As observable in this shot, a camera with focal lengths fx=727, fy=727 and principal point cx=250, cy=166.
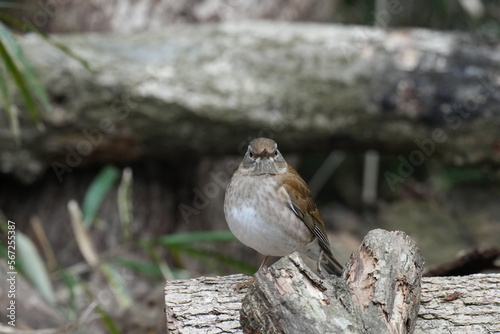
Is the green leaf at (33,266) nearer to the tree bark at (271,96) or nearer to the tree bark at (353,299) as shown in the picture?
the tree bark at (271,96)

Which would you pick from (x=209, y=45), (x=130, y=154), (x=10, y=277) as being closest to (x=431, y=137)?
(x=209, y=45)

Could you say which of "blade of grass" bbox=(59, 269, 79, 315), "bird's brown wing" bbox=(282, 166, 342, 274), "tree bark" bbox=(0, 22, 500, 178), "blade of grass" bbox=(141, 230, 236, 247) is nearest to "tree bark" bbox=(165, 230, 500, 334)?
"bird's brown wing" bbox=(282, 166, 342, 274)

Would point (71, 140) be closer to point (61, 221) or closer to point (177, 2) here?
point (61, 221)

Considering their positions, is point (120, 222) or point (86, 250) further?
point (120, 222)

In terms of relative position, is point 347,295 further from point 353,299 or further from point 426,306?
point 426,306

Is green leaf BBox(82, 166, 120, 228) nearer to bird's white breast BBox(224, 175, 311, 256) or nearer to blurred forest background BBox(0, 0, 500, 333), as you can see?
blurred forest background BBox(0, 0, 500, 333)

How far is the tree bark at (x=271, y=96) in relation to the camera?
18.2ft

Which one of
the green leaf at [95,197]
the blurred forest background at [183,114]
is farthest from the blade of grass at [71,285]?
the green leaf at [95,197]

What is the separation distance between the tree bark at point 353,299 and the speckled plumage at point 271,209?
1.16 feet

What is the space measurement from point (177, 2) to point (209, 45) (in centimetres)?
108

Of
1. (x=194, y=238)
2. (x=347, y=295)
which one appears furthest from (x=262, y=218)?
(x=194, y=238)

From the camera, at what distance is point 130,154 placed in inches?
232

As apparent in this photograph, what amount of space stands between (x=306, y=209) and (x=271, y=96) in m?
1.70

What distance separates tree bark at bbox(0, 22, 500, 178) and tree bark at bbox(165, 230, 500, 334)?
2.28 meters
